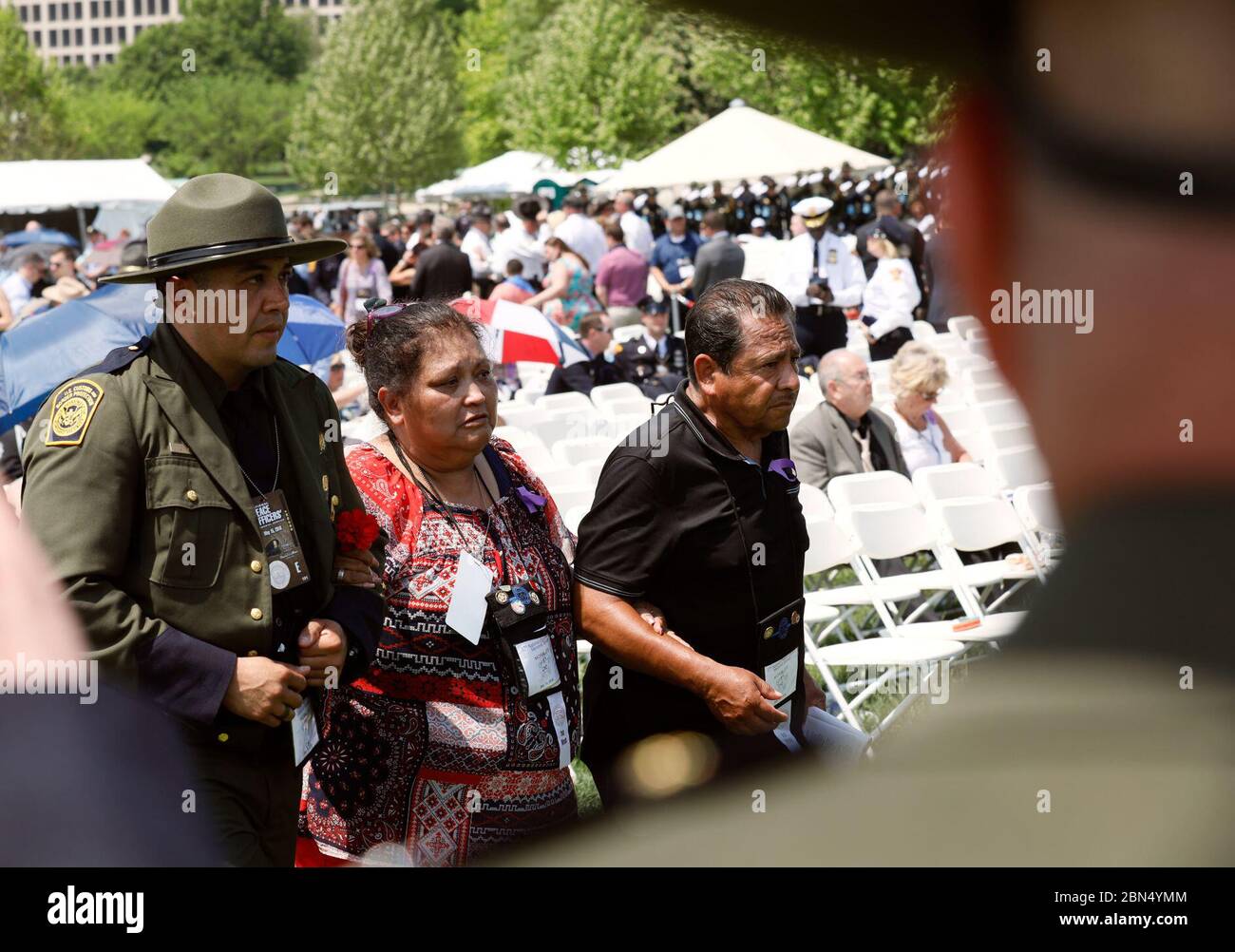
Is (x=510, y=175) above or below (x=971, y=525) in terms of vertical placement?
below

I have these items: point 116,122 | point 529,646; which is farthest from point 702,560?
point 116,122

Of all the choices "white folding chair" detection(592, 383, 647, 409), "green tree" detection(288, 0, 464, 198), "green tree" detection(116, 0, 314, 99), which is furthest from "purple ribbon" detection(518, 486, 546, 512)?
"green tree" detection(116, 0, 314, 99)

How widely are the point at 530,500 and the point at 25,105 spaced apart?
64216mm

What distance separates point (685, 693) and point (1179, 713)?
3206 millimetres

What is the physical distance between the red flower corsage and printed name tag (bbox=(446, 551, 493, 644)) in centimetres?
29

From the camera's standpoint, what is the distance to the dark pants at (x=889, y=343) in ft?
40.5

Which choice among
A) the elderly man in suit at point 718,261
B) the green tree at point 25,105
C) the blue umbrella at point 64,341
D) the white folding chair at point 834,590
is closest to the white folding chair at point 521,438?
the white folding chair at point 834,590

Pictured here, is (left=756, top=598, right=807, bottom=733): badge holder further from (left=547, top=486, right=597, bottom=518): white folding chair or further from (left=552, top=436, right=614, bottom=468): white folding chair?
(left=552, top=436, right=614, bottom=468): white folding chair

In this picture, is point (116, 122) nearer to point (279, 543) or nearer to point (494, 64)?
point (494, 64)

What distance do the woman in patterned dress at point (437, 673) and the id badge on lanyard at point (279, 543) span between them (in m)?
0.41

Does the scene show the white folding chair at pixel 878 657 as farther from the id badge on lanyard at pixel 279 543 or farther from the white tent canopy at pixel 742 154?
the white tent canopy at pixel 742 154

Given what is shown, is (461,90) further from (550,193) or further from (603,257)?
(603,257)

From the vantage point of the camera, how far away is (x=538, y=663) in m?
3.60

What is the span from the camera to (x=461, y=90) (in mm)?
64812
